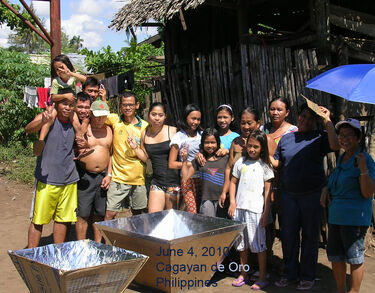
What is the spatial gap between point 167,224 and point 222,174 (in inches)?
33.8

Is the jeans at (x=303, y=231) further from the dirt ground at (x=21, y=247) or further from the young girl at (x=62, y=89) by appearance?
the young girl at (x=62, y=89)

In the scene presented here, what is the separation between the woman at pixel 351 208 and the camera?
139 inches

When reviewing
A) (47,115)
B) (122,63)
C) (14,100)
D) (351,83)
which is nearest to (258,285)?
(351,83)

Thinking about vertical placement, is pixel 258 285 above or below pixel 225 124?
below

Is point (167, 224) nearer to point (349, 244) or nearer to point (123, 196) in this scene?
point (123, 196)

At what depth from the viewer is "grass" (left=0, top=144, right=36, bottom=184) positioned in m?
9.37

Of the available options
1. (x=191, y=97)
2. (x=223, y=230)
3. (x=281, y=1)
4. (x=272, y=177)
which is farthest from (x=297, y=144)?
(x=281, y=1)

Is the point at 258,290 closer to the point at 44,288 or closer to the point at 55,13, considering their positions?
the point at 44,288

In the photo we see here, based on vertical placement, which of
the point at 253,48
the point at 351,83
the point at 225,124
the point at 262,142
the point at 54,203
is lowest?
the point at 54,203

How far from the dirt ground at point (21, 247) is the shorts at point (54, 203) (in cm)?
73

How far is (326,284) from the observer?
4242 mm

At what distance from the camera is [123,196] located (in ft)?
15.9

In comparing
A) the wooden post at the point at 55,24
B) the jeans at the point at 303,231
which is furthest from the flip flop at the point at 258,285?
the wooden post at the point at 55,24


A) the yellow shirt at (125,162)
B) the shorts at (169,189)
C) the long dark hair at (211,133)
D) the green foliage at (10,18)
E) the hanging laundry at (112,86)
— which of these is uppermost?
the green foliage at (10,18)
